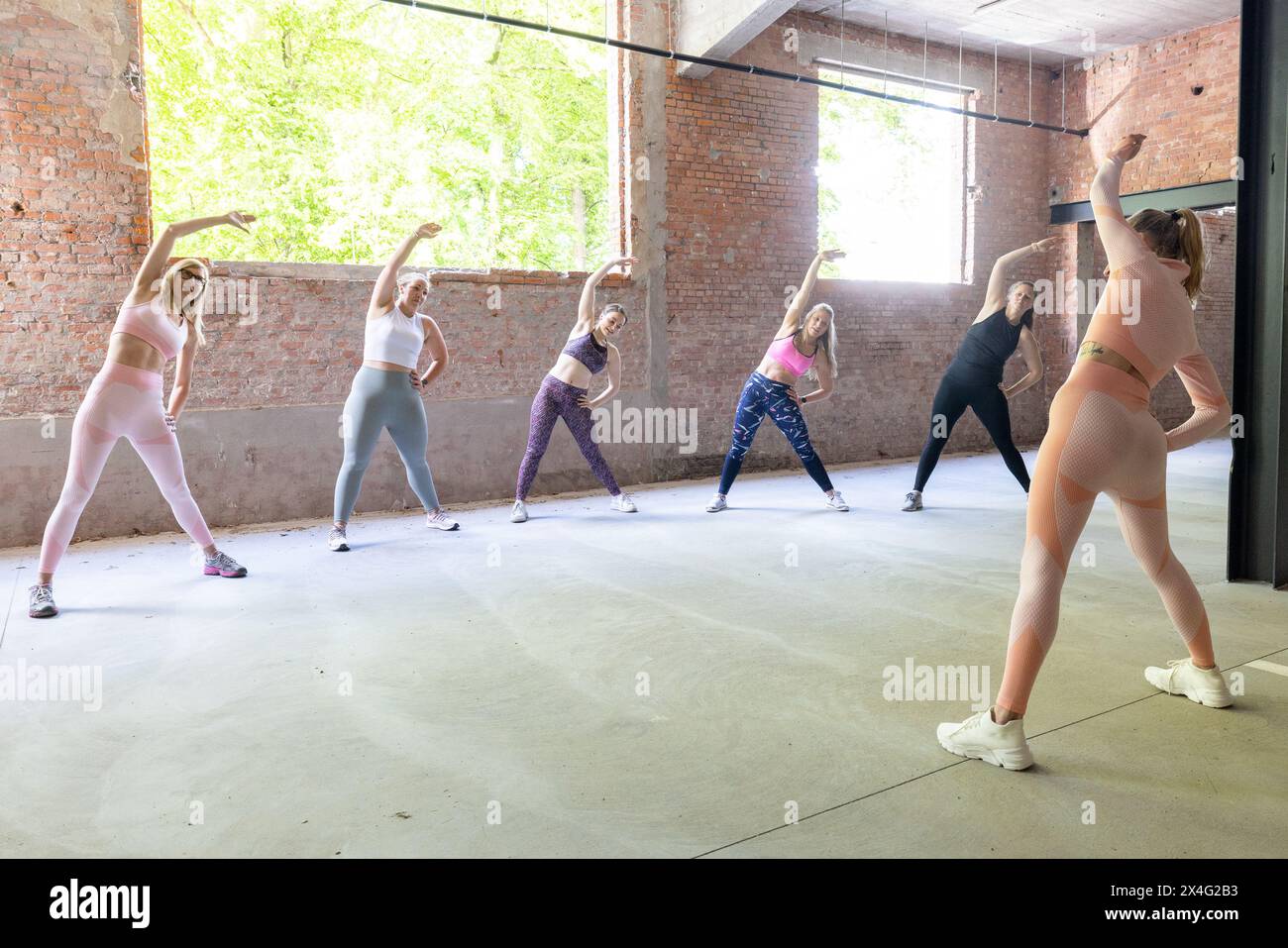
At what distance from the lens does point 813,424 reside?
9398mm

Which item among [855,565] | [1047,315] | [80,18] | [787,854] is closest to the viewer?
[787,854]

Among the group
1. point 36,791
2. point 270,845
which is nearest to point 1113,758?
point 270,845

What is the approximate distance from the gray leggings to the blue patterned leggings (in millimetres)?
2362

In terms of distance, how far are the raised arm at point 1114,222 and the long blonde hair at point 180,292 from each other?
3877mm

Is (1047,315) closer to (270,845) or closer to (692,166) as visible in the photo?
(692,166)

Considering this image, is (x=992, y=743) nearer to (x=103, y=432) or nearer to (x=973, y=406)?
(x=103, y=432)

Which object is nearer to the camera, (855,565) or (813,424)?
(855,565)

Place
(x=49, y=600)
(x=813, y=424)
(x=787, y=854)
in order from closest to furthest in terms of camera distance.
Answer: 1. (x=787, y=854)
2. (x=49, y=600)
3. (x=813, y=424)

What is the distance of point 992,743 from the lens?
2400mm

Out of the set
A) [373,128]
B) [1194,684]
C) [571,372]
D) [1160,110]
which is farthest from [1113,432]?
[373,128]

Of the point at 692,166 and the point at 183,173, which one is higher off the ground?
the point at 183,173

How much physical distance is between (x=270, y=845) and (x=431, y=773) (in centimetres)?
47

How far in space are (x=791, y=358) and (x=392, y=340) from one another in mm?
2786
